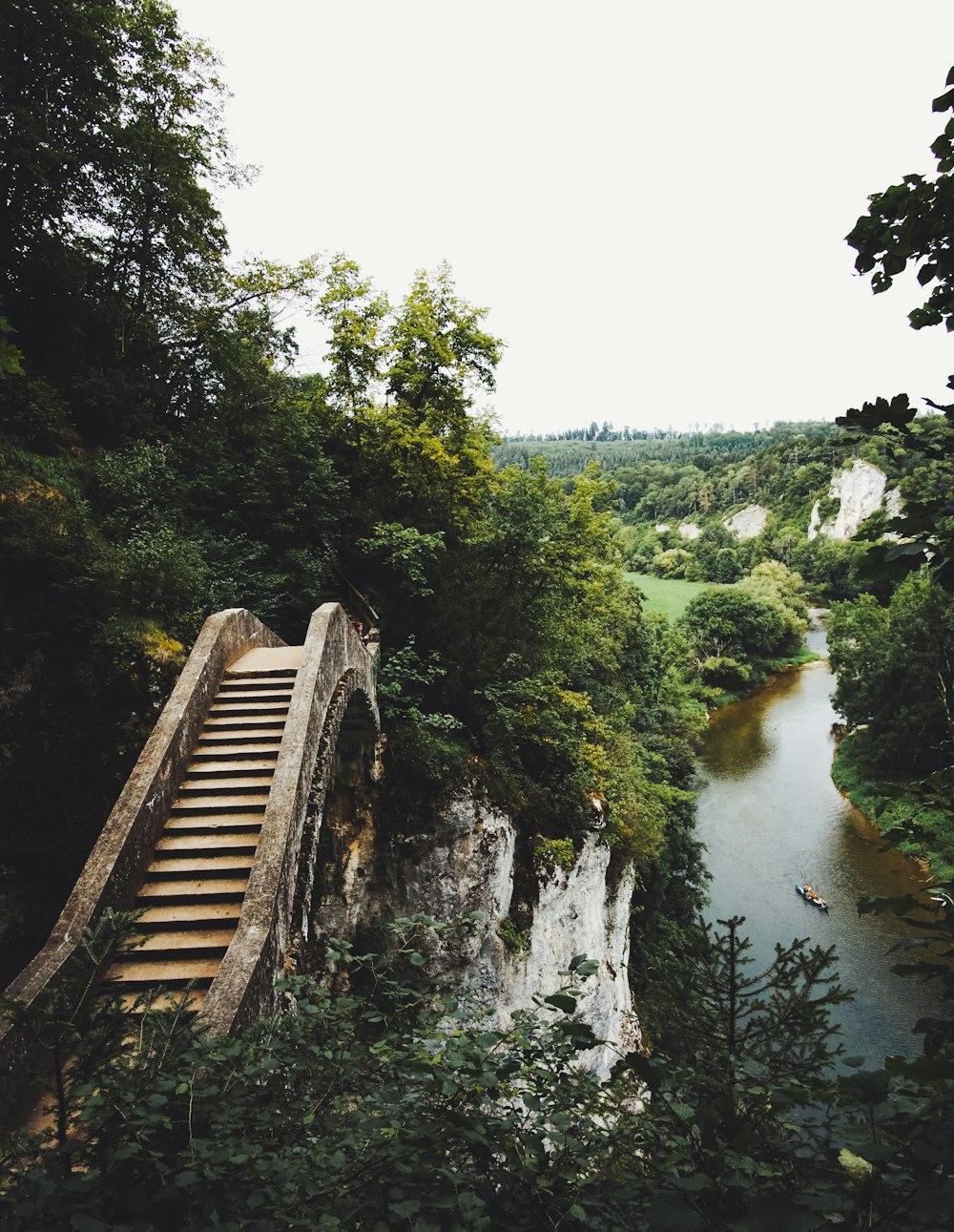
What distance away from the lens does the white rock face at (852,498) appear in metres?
87.2

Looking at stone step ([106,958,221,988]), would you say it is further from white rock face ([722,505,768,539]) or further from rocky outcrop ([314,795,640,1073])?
white rock face ([722,505,768,539])

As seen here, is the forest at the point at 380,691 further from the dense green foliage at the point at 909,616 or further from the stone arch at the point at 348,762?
the stone arch at the point at 348,762

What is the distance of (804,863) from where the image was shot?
25.2m

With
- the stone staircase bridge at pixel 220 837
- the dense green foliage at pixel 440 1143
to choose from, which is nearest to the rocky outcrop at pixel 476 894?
the stone staircase bridge at pixel 220 837

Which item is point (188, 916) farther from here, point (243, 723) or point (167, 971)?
point (243, 723)

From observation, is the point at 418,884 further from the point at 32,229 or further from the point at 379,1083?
the point at 32,229

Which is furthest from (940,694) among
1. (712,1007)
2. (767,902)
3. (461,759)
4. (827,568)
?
(827,568)

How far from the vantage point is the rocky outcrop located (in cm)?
1038

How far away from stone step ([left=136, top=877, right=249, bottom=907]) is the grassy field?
181ft

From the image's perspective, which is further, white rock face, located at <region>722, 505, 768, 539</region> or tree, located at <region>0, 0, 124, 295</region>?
white rock face, located at <region>722, 505, 768, 539</region>

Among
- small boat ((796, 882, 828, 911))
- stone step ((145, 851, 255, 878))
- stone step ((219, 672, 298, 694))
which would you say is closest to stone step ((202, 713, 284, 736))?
stone step ((219, 672, 298, 694))

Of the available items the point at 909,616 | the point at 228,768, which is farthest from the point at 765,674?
the point at 228,768

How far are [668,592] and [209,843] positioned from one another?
240ft

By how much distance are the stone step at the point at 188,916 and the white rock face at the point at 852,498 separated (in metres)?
96.5
